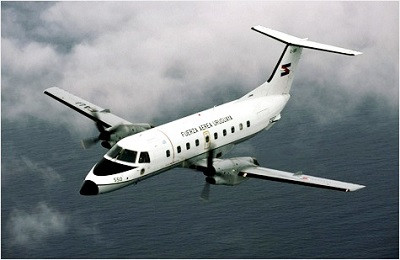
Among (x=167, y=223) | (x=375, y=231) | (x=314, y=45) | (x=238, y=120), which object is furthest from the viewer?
(x=167, y=223)

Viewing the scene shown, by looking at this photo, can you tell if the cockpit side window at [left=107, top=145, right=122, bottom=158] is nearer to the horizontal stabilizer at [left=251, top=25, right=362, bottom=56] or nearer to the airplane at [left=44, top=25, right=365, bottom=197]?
the airplane at [left=44, top=25, right=365, bottom=197]

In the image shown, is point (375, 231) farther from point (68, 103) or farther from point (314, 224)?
point (68, 103)

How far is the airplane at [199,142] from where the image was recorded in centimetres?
4056

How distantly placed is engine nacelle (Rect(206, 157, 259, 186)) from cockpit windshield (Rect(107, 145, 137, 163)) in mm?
5715

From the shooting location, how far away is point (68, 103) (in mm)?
52156

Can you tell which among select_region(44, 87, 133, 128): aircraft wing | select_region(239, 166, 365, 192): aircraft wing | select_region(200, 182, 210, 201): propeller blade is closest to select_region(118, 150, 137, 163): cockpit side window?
select_region(200, 182, 210, 201): propeller blade

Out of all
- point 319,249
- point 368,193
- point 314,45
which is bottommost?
point 319,249

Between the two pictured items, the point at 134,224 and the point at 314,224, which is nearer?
the point at 134,224

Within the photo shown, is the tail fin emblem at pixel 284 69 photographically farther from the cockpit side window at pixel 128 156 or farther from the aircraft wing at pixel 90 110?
the cockpit side window at pixel 128 156

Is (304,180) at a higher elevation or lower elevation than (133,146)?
lower

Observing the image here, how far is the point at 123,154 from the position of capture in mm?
40844

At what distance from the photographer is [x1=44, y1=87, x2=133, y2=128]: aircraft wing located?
4878cm

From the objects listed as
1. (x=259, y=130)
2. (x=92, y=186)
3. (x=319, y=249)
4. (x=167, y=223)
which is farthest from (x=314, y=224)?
(x=92, y=186)

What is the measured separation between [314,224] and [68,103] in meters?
151
